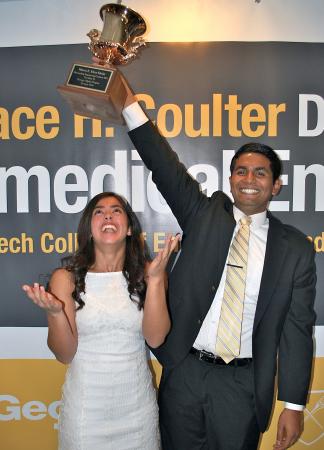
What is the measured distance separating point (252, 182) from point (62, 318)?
0.96 m

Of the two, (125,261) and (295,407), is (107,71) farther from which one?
(295,407)

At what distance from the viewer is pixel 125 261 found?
163 centimetres

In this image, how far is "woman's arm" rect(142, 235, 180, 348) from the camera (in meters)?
1.35

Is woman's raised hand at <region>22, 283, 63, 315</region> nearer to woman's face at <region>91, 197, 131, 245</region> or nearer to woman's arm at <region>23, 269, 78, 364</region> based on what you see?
woman's arm at <region>23, 269, 78, 364</region>

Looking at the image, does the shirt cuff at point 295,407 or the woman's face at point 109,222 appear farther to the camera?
the shirt cuff at point 295,407

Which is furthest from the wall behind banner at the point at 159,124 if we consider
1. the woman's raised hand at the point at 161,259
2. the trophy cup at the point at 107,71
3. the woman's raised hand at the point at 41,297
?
the woman's raised hand at the point at 41,297

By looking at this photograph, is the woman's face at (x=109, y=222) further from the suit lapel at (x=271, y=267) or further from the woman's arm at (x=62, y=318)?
the suit lapel at (x=271, y=267)

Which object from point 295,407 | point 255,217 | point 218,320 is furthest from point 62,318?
point 295,407

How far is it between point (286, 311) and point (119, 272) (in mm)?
746

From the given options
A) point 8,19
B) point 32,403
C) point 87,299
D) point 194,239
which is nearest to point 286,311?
point 194,239

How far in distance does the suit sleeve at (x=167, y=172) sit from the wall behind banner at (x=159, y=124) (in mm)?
510

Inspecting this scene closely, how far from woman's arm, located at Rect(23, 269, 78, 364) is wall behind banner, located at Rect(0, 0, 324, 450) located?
73cm

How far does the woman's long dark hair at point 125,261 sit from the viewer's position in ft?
4.94

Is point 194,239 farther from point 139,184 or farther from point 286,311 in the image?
point 139,184
